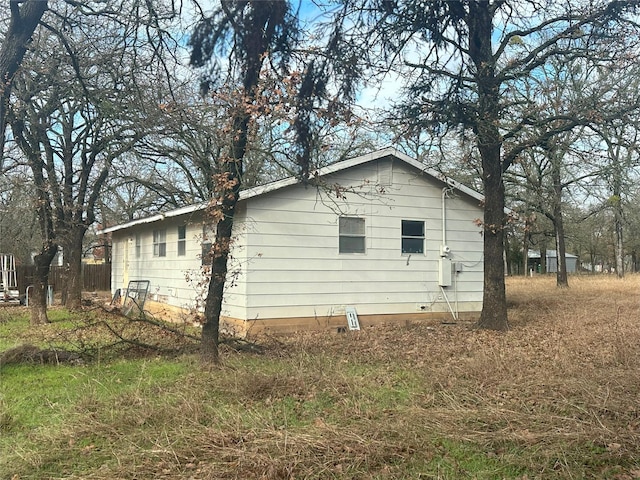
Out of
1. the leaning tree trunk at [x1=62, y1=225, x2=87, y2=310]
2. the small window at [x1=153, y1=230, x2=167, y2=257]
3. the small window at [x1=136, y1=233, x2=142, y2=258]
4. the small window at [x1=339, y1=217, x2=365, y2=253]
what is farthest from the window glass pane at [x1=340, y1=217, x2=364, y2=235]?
the leaning tree trunk at [x1=62, y1=225, x2=87, y2=310]

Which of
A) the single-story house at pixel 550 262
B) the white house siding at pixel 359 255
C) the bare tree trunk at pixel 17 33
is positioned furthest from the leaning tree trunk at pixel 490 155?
the single-story house at pixel 550 262

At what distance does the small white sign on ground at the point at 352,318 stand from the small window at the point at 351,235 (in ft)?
4.16

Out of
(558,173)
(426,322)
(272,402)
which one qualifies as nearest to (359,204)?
(426,322)

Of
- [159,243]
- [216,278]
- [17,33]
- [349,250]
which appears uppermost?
[17,33]

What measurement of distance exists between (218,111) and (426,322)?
6.84 meters

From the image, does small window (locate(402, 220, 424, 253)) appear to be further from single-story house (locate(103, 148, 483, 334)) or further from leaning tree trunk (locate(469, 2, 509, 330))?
leaning tree trunk (locate(469, 2, 509, 330))

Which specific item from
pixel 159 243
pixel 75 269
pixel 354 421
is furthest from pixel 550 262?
pixel 354 421

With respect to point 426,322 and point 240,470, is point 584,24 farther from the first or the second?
point 240,470

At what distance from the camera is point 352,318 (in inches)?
447

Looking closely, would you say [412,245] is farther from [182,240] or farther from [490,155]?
[182,240]

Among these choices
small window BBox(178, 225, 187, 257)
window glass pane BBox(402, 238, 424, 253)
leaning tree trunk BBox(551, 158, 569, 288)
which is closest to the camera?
window glass pane BBox(402, 238, 424, 253)

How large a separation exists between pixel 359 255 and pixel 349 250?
0.82ft

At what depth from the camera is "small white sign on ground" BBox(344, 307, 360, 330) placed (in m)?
11.2

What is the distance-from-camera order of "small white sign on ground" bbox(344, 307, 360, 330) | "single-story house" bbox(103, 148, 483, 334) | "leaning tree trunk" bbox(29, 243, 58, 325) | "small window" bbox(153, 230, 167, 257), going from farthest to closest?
"small window" bbox(153, 230, 167, 257) → "leaning tree trunk" bbox(29, 243, 58, 325) → "small white sign on ground" bbox(344, 307, 360, 330) → "single-story house" bbox(103, 148, 483, 334)
